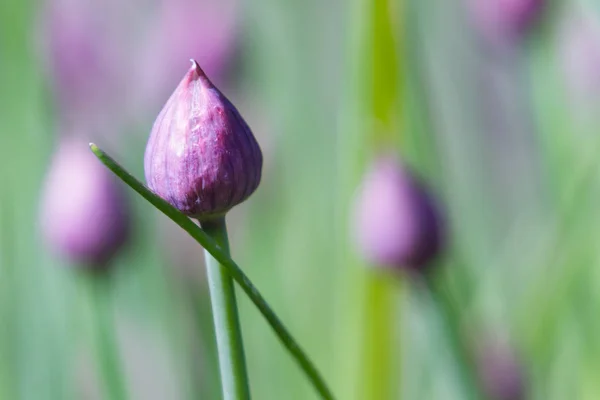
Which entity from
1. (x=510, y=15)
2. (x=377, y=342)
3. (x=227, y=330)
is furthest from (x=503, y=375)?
(x=227, y=330)

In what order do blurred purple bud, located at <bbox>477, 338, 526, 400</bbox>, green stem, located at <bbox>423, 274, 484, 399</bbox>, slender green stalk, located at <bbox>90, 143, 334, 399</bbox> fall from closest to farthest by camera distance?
1. slender green stalk, located at <bbox>90, 143, 334, 399</bbox>
2. green stem, located at <bbox>423, 274, 484, 399</bbox>
3. blurred purple bud, located at <bbox>477, 338, 526, 400</bbox>

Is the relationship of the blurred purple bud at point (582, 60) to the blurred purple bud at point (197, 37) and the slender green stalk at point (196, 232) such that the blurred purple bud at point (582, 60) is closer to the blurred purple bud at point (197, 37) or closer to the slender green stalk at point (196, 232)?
the blurred purple bud at point (197, 37)

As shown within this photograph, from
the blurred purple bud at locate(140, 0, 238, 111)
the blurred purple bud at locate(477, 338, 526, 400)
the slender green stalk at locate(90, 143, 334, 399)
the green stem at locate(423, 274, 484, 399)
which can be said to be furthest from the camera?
the blurred purple bud at locate(140, 0, 238, 111)

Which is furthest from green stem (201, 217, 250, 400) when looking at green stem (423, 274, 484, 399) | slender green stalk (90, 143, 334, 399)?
green stem (423, 274, 484, 399)

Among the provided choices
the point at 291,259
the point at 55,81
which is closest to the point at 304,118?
the point at 291,259

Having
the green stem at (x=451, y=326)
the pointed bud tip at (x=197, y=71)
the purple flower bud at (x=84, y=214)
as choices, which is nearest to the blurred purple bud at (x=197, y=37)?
the purple flower bud at (x=84, y=214)

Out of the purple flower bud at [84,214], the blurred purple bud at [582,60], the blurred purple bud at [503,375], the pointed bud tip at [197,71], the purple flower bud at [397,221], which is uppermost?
the pointed bud tip at [197,71]

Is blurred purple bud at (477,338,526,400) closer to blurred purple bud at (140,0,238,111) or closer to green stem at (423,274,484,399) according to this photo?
green stem at (423,274,484,399)

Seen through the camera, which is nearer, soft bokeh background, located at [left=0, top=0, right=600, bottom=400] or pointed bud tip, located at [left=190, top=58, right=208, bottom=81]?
pointed bud tip, located at [left=190, top=58, right=208, bottom=81]
